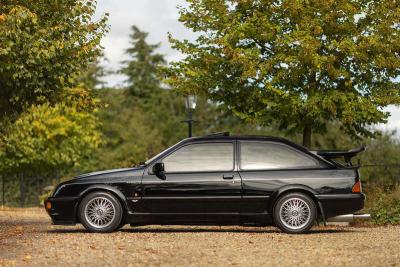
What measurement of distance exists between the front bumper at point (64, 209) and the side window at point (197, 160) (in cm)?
171

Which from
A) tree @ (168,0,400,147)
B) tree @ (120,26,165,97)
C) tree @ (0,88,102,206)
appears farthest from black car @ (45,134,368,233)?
tree @ (120,26,165,97)

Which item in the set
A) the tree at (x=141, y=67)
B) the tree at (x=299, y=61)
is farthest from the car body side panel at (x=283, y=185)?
the tree at (x=141, y=67)

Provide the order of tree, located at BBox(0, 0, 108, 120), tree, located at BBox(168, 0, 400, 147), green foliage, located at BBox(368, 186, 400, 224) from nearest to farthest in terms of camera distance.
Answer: tree, located at BBox(0, 0, 108, 120), green foliage, located at BBox(368, 186, 400, 224), tree, located at BBox(168, 0, 400, 147)

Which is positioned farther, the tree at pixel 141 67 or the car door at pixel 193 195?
the tree at pixel 141 67

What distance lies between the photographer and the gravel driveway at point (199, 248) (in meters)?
10.2

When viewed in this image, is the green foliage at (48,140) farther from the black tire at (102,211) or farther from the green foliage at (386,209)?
the black tire at (102,211)

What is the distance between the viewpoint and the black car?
13.9 m

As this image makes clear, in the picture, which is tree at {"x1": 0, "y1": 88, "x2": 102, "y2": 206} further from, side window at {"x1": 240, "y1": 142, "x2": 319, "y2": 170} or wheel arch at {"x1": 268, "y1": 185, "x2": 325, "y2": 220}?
wheel arch at {"x1": 268, "y1": 185, "x2": 325, "y2": 220}

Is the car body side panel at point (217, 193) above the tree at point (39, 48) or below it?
below

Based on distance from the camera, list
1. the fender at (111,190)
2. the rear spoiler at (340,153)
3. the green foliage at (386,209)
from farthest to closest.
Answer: the green foliage at (386,209) → the rear spoiler at (340,153) → the fender at (111,190)

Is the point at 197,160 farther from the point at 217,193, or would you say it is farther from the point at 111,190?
the point at 111,190

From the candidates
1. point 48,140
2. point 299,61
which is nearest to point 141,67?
point 48,140

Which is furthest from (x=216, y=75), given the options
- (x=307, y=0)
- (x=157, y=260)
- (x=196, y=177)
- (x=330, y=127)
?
(x=330, y=127)

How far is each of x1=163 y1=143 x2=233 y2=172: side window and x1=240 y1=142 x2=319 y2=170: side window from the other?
293 mm
